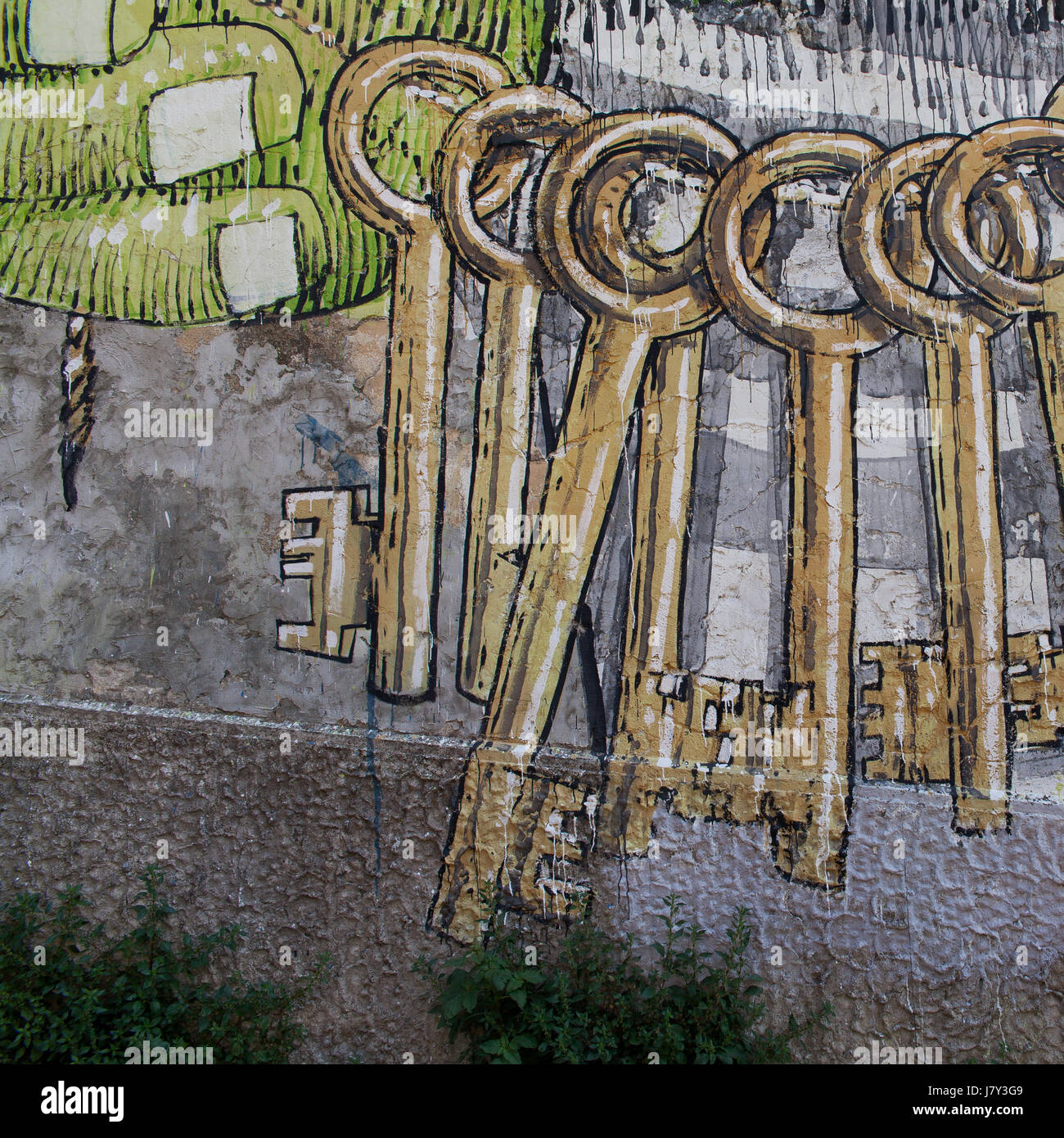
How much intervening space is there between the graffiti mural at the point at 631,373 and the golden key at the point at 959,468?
0.01 metres

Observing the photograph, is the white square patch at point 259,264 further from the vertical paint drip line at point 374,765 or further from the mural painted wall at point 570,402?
the vertical paint drip line at point 374,765

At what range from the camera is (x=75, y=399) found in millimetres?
3219

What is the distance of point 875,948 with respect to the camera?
118 inches

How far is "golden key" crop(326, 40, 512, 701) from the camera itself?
3.10 m

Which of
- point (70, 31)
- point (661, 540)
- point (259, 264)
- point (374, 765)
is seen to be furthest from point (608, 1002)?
point (70, 31)

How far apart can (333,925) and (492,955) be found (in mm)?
635

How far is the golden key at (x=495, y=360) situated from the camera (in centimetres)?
311

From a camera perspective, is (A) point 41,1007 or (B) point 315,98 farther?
(B) point 315,98

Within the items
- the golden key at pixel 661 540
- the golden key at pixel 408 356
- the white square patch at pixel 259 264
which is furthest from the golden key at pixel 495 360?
the white square patch at pixel 259 264

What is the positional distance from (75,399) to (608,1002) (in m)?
3.12

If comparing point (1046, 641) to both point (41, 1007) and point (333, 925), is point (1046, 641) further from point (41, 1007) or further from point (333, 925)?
point (41, 1007)

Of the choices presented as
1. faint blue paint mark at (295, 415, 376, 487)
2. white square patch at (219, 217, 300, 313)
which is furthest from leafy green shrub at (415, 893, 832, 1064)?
white square patch at (219, 217, 300, 313)
